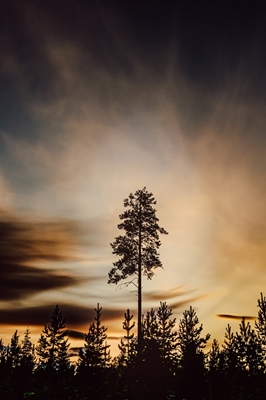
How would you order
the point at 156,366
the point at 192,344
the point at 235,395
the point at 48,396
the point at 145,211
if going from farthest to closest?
1. the point at 145,211
2. the point at 235,395
3. the point at 48,396
4. the point at 192,344
5. the point at 156,366

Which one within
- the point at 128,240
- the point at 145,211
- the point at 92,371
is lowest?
the point at 92,371

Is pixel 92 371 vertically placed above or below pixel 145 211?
below

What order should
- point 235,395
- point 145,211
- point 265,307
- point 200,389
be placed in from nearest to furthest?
point 200,389
point 235,395
point 145,211
point 265,307

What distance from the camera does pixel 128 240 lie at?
25141 mm

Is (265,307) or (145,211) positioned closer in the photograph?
(145,211)

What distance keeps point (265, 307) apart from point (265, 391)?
2376 cm

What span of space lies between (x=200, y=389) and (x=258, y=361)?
2555 cm

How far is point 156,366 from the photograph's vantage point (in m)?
12.5

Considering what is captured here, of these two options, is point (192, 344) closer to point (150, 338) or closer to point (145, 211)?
point (150, 338)

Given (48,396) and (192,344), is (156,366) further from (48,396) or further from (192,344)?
(48,396)

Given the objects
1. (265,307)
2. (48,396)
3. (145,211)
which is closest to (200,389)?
(48,396)

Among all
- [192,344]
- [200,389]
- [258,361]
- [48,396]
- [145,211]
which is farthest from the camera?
[258,361]

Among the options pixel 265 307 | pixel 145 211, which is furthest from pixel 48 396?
pixel 265 307

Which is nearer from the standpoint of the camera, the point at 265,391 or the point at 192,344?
the point at 192,344
